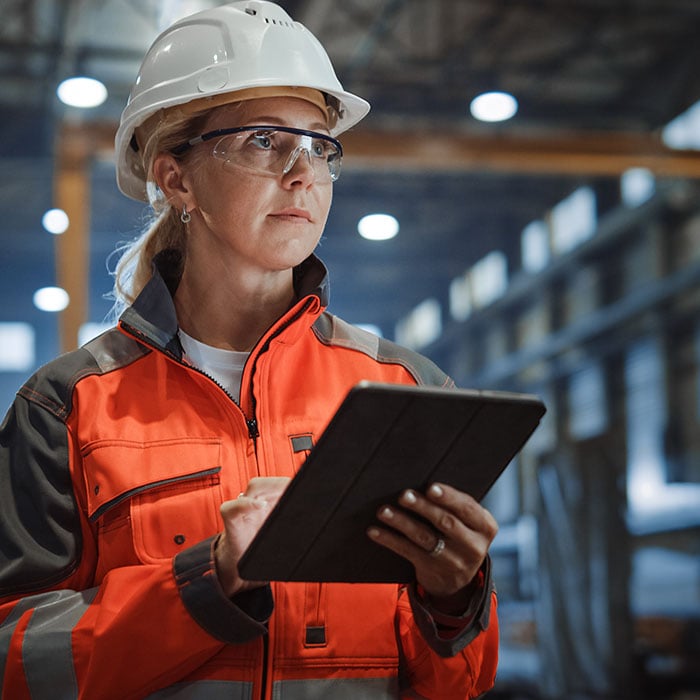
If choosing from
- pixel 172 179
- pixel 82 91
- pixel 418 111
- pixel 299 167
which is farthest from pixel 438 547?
pixel 418 111

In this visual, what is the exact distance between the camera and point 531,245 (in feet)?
57.2

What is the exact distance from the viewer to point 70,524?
167 centimetres

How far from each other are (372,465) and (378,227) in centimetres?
1451

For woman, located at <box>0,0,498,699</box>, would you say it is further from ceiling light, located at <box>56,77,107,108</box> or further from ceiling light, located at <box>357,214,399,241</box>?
ceiling light, located at <box>357,214,399,241</box>

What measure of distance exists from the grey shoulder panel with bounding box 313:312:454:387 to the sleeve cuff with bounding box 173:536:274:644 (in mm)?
530

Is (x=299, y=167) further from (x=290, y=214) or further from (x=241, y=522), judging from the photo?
(x=241, y=522)

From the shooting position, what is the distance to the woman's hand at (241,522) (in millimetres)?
1389

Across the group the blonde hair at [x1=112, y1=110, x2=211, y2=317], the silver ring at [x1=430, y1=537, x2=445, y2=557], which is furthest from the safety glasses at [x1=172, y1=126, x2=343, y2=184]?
the silver ring at [x1=430, y1=537, x2=445, y2=557]

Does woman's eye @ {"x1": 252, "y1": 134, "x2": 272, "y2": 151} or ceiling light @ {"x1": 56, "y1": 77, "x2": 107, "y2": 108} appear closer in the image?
woman's eye @ {"x1": 252, "y1": 134, "x2": 272, "y2": 151}

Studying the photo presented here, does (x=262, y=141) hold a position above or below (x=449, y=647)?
above

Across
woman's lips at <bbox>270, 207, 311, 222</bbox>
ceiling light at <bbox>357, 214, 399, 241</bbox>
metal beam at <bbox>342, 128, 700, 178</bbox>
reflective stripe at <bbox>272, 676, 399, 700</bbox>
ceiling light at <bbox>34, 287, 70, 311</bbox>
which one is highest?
ceiling light at <bbox>357, 214, 399, 241</bbox>

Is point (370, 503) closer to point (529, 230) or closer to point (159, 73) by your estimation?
point (159, 73)

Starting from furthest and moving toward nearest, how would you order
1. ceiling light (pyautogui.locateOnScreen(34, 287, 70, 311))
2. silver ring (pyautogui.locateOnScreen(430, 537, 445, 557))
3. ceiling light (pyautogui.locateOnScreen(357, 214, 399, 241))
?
ceiling light (pyautogui.locateOnScreen(357, 214, 399, 241)) → ceiling light (pyautogui.locateOnScreen(34, 287, 70, 311)) → silver ring (pyautogui.locateOnScreen(430, 537, 445, 557))

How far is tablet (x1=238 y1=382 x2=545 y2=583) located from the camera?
127cm
